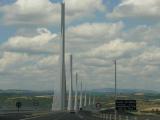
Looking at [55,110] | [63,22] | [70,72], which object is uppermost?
[63,22]

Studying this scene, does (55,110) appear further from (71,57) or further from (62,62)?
(71,57)

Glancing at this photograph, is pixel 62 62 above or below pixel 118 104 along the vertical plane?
above

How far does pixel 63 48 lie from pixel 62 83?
10.7 meters

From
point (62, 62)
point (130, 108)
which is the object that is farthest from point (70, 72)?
point (130, 108)

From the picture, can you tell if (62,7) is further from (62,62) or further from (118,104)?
(118,104)

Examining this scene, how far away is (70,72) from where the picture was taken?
189m

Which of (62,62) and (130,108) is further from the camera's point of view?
(62,62)

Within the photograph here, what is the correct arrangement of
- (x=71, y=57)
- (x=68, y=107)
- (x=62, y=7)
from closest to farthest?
(x=62, y=7), (x=68, y=107), (x=71, y=57)

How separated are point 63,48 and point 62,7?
44.6ft

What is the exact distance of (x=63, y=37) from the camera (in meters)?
146

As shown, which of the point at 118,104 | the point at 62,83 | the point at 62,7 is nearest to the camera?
the point at 118,104

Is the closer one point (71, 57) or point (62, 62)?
point (62, 62)

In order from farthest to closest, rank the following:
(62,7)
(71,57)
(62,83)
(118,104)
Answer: (71,57), (62,7), (62,83), (118,104)

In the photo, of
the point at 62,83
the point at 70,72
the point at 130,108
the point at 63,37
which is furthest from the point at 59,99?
the point at 130,108
